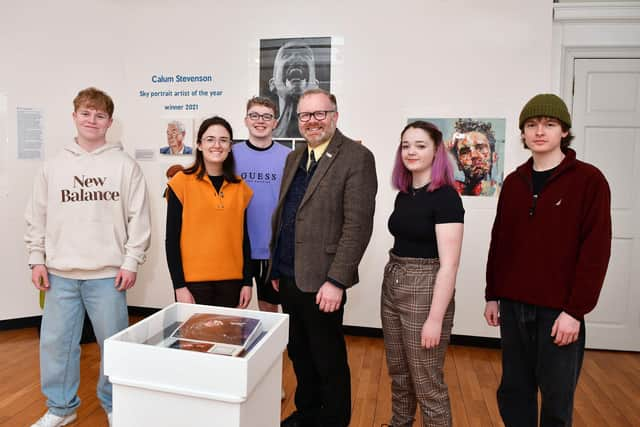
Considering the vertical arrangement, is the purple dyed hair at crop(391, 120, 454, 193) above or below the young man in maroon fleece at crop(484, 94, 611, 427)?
above

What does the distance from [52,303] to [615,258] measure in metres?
3.92

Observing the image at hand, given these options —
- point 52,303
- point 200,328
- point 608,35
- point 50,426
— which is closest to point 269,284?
point 52,303

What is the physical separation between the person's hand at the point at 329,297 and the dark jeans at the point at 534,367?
2.22 ft

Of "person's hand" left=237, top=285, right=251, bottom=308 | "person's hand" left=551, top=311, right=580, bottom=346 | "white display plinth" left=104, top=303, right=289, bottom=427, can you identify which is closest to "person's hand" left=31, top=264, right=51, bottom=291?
"person's hand" left=237, top=285, right=251, bottom=308

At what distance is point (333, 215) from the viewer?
1.85 metres

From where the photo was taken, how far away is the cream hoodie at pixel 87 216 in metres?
2.14

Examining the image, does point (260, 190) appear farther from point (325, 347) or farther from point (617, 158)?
point (617, 158)

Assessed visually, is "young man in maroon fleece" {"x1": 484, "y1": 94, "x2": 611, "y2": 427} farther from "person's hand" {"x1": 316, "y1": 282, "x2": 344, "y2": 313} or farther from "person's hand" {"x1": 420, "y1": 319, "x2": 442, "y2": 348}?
"person's hand" {"x1": 316, "y1": 282, "x2": 344, "y2": 313}

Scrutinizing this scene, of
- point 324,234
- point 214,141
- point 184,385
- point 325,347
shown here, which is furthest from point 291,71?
point 184,385

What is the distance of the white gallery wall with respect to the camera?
347 cm

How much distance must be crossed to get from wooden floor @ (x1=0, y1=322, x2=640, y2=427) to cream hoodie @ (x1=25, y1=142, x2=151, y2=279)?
877mm

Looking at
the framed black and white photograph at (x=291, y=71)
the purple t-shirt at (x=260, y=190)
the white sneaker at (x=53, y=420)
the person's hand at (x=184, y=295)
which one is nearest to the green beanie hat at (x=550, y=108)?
the purple t-shirt at (x=260, y=190)

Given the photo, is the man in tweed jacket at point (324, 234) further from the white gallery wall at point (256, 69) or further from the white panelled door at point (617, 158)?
the white panelled door at point (617, 158)

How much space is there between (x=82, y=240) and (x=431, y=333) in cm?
166
